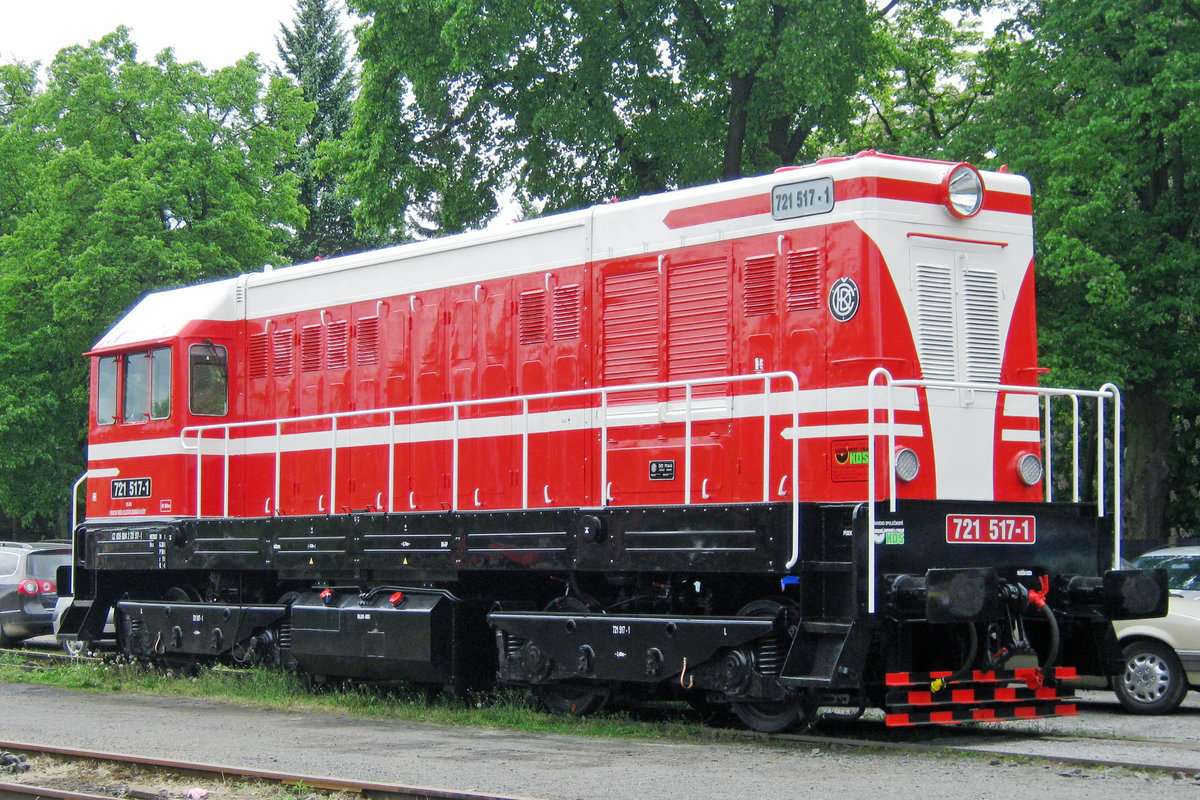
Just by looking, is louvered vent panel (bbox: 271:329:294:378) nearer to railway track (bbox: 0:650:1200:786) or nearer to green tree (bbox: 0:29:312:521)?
railway track (bbox: 0:650:1200:786)

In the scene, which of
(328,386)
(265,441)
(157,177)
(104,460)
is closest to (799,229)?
(328,386)

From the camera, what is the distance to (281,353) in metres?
14.6

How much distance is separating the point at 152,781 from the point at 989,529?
5.99 meters

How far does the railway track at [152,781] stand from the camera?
7867 millimetres

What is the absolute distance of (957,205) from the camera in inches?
410

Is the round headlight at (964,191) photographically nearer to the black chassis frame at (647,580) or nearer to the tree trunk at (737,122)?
the black chassis frame at (647,580)

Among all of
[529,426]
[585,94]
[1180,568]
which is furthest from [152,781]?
[585,94]

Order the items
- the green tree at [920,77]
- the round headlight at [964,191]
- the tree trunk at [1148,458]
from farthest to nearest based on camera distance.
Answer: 1. the green tree at [920,77]
2. the tree trunk at [1148,458]
3. the round headlight at [964,191]

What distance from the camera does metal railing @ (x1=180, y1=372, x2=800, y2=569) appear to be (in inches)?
386

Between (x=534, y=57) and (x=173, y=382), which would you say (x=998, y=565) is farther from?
(x=534, y=57)

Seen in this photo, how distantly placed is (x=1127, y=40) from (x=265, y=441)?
1575 centimetres

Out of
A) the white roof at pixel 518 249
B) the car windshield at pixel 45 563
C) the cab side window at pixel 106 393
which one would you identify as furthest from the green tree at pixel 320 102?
the white roof at pixel 518 249

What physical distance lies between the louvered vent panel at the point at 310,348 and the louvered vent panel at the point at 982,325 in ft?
22.3

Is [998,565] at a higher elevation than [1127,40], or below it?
below
